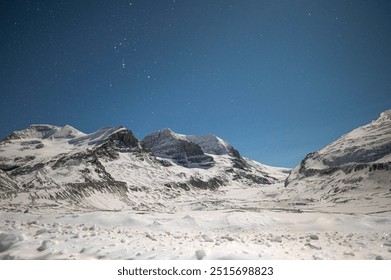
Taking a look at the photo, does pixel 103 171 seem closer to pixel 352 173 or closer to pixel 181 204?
pixel 181 204

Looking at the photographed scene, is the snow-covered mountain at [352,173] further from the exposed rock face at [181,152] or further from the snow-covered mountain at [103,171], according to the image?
the exposed rock face at [181,152]

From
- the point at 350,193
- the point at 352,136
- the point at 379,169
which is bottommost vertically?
the point at 350,193

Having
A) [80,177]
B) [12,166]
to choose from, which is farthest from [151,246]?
[12,166]

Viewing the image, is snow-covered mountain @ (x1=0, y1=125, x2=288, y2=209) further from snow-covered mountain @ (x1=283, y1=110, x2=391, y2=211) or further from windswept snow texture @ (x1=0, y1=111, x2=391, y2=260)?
snow-covered mountain @ (x1=283, y1=110, x2=391, y2=211)

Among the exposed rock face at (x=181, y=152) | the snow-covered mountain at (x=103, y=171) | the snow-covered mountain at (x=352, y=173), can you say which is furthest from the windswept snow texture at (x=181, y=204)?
the exposed rock face at (x=181, y=152)

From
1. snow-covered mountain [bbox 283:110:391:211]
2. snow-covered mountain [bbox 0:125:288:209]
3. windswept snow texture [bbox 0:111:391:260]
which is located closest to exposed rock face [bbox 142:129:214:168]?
snow-covered mountain [bbox 0:125:288:209]

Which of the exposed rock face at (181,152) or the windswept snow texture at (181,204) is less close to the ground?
the exposed rock face at (181,152)
